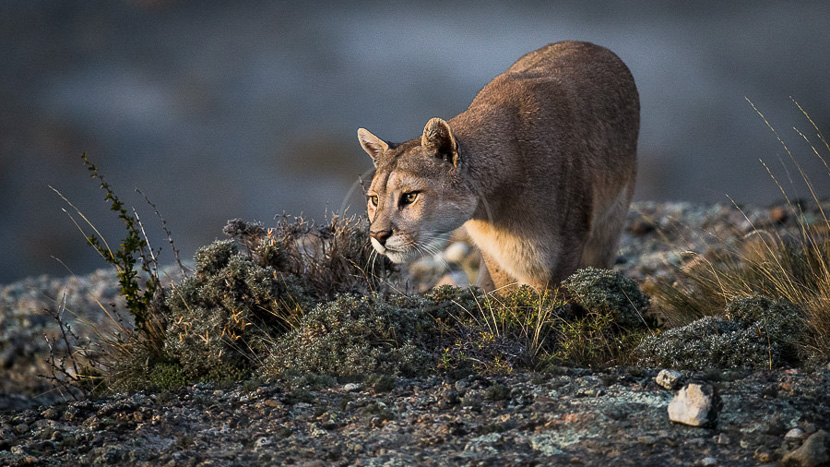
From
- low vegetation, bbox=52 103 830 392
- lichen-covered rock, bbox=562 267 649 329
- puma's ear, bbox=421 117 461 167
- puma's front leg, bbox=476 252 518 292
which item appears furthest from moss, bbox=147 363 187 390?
lichen-covered rock, bbox=562 267 649 329

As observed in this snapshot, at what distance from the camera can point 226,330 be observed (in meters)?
6.00

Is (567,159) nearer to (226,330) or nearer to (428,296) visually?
(428,296)

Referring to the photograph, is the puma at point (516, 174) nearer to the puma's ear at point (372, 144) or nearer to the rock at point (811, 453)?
the puma's ear at point (372, 144)

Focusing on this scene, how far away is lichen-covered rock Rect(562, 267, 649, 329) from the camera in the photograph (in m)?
5.94

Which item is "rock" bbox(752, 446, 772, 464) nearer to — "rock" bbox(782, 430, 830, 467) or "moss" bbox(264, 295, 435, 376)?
"rock" bbox(782, 430, 830, 467)

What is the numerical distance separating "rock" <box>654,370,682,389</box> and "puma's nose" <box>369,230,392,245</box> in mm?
2433

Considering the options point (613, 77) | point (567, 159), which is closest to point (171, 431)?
point (567, 159)

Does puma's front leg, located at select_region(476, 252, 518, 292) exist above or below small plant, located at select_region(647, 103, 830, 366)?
above

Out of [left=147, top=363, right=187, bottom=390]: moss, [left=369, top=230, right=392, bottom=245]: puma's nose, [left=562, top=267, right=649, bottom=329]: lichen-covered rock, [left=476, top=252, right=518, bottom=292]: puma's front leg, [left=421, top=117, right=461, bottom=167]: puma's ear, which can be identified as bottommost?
[left=562, top=267, right=649, bottom=329]: lichen-covered rock

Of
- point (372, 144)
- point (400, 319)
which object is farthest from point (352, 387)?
point (372, 144)

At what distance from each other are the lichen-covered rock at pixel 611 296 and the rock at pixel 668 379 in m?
1.52

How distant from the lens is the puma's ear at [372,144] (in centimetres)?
664

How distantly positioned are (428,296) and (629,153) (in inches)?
119

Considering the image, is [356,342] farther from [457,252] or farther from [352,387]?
[457,252]
